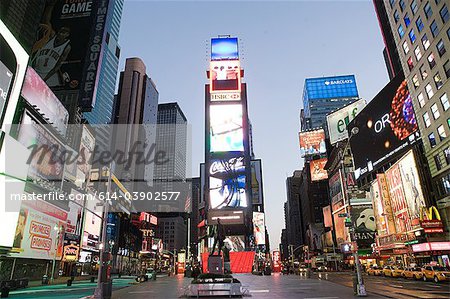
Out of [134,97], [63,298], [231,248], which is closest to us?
[63,298]

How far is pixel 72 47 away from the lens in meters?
51.1

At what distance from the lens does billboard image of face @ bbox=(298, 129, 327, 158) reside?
115800 mm

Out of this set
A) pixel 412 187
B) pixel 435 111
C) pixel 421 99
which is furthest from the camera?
pixel 412 187

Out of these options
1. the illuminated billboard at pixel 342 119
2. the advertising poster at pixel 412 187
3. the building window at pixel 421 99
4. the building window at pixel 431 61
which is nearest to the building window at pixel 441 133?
the building window at pixel 421 99

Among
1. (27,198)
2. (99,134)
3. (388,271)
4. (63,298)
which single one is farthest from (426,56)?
(99,134)

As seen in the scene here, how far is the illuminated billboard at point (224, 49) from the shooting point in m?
86.6

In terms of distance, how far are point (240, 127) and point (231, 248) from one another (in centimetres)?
3371

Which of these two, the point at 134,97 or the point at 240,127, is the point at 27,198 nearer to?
the point at 240,127

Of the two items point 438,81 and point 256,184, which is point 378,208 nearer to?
point 438,81

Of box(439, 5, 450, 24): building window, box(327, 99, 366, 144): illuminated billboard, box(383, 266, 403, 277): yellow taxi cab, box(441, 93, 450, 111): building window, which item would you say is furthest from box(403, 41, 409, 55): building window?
box(383, 266, 403, 277): yellow taxi cab

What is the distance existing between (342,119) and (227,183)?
35.4 m

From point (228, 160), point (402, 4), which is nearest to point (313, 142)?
point (228, 160)

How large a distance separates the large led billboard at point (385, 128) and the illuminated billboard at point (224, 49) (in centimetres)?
3796

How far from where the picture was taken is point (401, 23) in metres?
50.9
